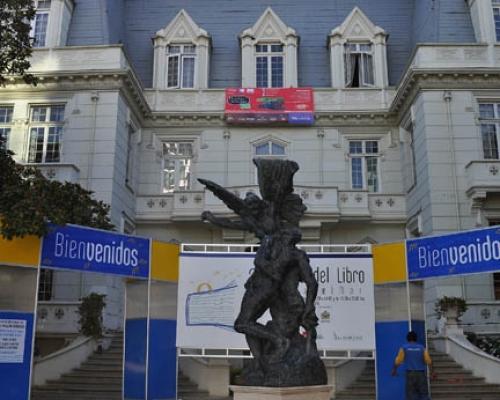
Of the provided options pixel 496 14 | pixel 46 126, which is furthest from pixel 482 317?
pixel 46 126

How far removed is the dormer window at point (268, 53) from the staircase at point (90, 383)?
14.0m

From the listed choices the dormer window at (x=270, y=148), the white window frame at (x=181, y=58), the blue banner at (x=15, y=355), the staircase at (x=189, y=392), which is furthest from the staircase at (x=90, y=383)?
the white window frame at (x=181, y=58)

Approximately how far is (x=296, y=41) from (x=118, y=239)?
17.3m

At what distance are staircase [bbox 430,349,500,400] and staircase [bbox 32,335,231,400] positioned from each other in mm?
5220

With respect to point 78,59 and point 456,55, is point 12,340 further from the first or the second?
point 456,55

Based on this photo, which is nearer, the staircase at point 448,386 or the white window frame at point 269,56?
the staircase at point 448,386

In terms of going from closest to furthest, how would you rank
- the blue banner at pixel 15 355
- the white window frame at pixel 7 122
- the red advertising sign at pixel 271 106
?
the blue banner at pixel 15 355
the white window frame at pixel 7 122
the red advertising sign at pixel 271 106

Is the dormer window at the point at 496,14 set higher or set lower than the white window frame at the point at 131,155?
higher

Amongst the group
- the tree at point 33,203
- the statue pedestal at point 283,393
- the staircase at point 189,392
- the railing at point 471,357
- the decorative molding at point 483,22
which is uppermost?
the decorative molding at point 483,22

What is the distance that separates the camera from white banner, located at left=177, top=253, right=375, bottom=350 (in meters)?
13.2

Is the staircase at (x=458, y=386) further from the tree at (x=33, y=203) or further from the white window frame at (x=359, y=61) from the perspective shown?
the white window frame at (x=359, y=61)

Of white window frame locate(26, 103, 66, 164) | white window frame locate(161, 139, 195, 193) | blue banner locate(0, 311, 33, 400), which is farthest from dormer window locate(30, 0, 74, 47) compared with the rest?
blue banner locate(0, 311, 33, 400)

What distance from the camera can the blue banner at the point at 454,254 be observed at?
11.3m

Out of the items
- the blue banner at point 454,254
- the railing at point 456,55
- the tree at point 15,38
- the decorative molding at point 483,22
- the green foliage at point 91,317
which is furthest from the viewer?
the decorative molding at point 483,22
